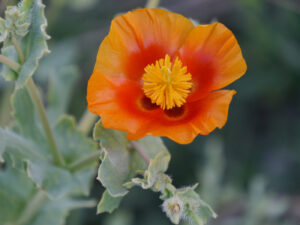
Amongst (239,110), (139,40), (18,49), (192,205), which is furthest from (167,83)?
(239,110)

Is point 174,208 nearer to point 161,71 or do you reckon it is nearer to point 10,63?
point 161,71

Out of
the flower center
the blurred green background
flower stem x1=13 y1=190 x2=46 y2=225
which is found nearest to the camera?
the flower center

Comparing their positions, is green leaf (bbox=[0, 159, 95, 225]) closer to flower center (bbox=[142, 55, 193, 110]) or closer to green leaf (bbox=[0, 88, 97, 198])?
green leaf (bbox=[0, 88, 97, 198])

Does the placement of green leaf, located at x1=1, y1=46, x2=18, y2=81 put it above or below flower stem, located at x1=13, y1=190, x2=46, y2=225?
above

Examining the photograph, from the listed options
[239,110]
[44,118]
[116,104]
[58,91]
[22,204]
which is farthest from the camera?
[239,110]

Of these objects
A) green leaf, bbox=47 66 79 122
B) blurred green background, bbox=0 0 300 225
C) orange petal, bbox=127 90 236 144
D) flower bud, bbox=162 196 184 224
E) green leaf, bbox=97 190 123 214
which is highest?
orange petal, bbox=127 90 236 144

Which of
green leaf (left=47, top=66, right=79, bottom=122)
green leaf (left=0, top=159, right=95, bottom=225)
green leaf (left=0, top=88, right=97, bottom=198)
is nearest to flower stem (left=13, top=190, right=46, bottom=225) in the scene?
green leaf (left=0, top=159, right=95, bottom=225)

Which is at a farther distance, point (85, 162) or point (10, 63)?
point (85, 162)
